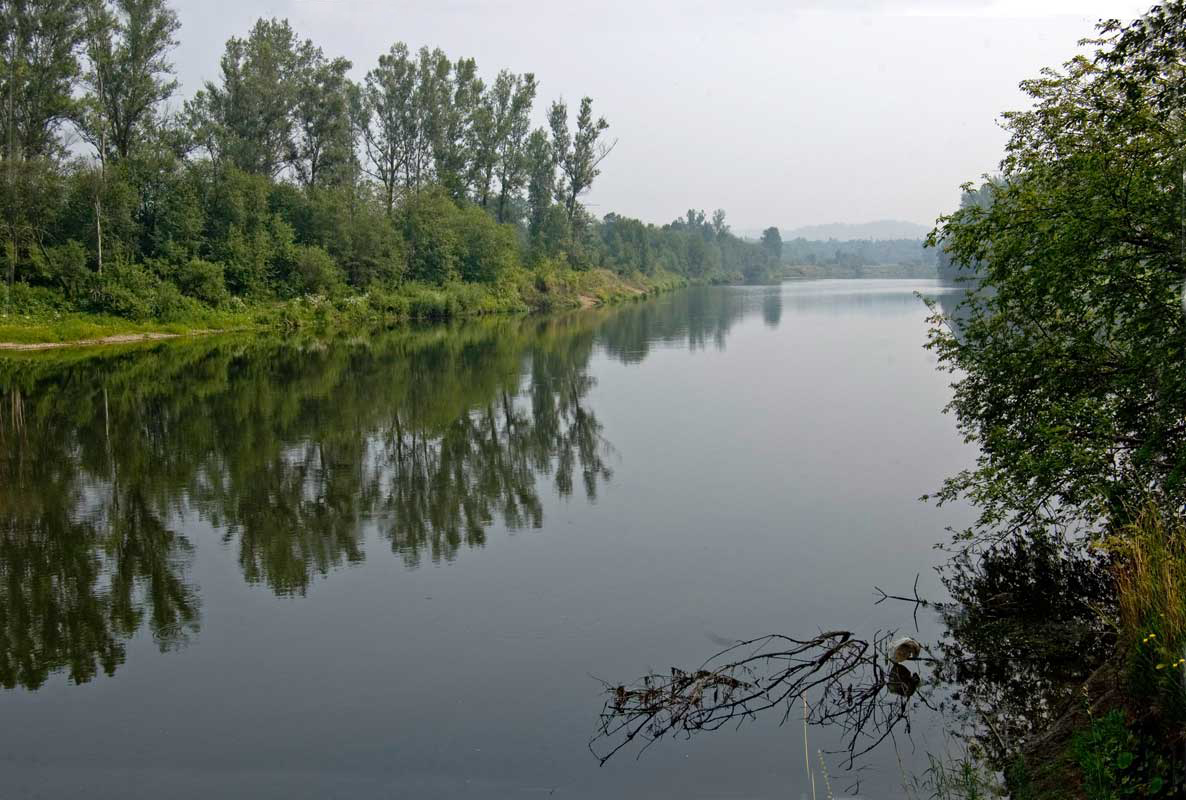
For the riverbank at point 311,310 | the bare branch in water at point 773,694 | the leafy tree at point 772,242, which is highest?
the leafy tree at point 772,242

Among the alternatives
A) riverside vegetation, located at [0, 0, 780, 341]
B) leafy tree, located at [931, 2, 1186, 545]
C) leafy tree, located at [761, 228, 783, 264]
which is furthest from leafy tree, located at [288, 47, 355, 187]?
leafy tree, located at [761, 228, 783, 264]

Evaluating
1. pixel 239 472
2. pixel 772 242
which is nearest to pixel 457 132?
pixel 239 472

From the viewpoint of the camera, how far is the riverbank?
3284cm

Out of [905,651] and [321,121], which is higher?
[321,121]

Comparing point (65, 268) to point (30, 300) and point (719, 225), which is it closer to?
point (30, 300)

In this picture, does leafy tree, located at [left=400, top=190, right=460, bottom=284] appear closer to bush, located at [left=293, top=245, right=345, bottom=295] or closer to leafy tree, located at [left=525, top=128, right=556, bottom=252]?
bush, located at [left=293, top=245, right=345, bottom=295]

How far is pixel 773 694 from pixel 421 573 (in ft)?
13.5

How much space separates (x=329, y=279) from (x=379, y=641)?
134 ft

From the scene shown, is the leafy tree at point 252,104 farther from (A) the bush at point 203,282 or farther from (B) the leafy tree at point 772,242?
(B) the leafy tree at point 772,242

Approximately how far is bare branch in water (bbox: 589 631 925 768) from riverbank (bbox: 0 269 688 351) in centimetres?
3065

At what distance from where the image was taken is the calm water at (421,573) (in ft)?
20.7

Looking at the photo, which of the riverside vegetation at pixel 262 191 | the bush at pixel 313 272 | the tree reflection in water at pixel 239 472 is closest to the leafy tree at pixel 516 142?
the riverside vegetation at pixel 262 191

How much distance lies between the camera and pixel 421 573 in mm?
9766

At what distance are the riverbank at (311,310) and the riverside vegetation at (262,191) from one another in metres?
0.11
